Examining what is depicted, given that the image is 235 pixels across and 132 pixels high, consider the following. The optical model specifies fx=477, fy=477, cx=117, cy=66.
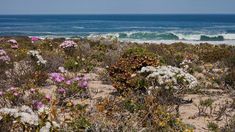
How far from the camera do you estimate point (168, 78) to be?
9.78 m

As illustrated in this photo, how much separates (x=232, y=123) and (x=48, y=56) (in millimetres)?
8798

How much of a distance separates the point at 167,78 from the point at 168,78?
0.02 meters

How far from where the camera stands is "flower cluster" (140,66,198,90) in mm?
9617

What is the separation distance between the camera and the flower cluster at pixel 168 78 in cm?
962

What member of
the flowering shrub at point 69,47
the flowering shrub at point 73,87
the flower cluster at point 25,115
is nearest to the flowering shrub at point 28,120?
the flower cluster at point 25,115

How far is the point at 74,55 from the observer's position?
1692 centimetres

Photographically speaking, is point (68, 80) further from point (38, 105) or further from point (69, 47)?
point (69, 47)

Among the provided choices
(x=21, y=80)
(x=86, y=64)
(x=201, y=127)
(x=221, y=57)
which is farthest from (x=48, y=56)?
(x=201, y=127)

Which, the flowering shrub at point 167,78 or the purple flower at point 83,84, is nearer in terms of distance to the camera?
the flowering shrub at point 167,78

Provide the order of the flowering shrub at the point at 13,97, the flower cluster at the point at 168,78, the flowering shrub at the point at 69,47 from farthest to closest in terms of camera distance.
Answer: the flowering shrub at the point at 69,47, the flower cluster at the point at 168,78, the flowering shrub at the point at 13,97

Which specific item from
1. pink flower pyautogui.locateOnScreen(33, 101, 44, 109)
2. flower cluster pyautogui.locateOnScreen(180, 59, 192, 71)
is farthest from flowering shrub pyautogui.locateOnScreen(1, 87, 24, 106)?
flower cluster pyautogui.locateOnScreen(180, 59, 192, 71)

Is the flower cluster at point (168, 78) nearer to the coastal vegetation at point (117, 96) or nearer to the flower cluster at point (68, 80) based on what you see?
the coastal vegetation at point (117, 96)

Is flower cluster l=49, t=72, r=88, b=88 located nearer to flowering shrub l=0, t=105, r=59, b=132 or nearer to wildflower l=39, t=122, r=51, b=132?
flowering shrub l=0, t=105, r=59, b=132

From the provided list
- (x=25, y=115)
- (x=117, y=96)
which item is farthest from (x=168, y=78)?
(x=25, y=115)
